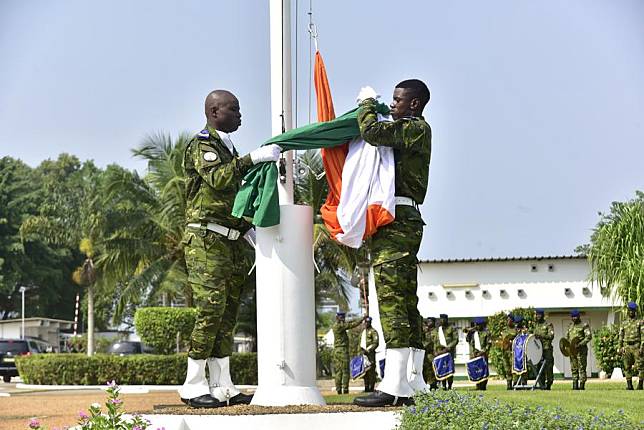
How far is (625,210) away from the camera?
1065 inches

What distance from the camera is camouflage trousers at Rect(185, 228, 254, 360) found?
7309 millimetres

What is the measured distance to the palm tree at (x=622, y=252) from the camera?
25219mm

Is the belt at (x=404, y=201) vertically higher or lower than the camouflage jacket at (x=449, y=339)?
higher

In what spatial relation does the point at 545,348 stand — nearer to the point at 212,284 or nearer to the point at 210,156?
the point at 212,284

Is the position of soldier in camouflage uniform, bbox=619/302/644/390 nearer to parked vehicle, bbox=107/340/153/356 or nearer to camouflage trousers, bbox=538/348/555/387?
camouflage trousers, bbox=538/348/555/387

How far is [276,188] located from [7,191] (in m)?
51.4

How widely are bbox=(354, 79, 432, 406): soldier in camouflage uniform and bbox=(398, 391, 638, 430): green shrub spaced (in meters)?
0.71

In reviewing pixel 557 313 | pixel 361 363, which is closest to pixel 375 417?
pixel 361 363

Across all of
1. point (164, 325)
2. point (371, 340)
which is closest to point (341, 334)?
point (371, 340)

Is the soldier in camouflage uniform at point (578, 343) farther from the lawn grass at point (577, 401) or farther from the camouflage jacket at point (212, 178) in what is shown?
the camouflage jacket at point (212, 178)

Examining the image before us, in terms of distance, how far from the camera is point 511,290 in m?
31.2

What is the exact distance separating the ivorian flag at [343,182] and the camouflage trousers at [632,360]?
10.7m

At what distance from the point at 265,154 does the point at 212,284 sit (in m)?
1.09

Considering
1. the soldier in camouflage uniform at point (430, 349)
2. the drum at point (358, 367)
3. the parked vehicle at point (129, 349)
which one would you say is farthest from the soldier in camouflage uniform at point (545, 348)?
the parked vehicle at point (129, 349)
